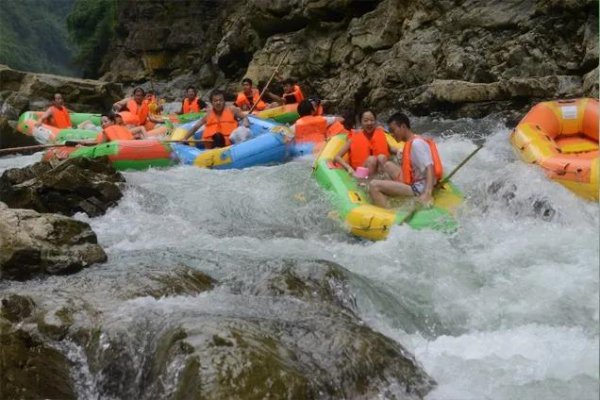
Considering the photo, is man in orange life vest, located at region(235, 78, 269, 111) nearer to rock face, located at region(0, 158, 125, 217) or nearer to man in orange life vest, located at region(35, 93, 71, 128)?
man in orange life vest, located at region(35, 93, 71, 128)

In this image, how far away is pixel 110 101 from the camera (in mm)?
15648

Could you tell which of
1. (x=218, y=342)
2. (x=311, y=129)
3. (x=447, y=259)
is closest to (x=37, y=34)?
(x=311, y=129)

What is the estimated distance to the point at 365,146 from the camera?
6.27m

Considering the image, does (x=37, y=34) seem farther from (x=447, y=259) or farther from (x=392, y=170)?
(x=447, y=259)

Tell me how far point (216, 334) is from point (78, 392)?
0.71 meters

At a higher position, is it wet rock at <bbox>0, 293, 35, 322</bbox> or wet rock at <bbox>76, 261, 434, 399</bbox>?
wet rock at <bbox>0, 293, 35, 322</bbox>

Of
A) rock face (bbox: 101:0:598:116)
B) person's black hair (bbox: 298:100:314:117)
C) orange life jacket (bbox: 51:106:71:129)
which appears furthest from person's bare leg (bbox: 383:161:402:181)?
orange life jacket (bbox: 51:106:71:129)

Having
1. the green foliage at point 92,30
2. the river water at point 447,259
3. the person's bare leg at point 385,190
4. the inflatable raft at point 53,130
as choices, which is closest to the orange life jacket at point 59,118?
the inflatable raft at point 53,130

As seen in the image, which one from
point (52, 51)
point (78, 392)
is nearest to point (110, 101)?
point (78, 392)

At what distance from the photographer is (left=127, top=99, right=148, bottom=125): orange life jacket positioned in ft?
35.6

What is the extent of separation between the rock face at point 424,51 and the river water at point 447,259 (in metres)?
3.53

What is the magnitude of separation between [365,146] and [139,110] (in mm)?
5874

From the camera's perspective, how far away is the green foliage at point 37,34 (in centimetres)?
4738

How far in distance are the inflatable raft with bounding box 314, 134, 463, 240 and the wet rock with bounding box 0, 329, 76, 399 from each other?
2769 millimetres
